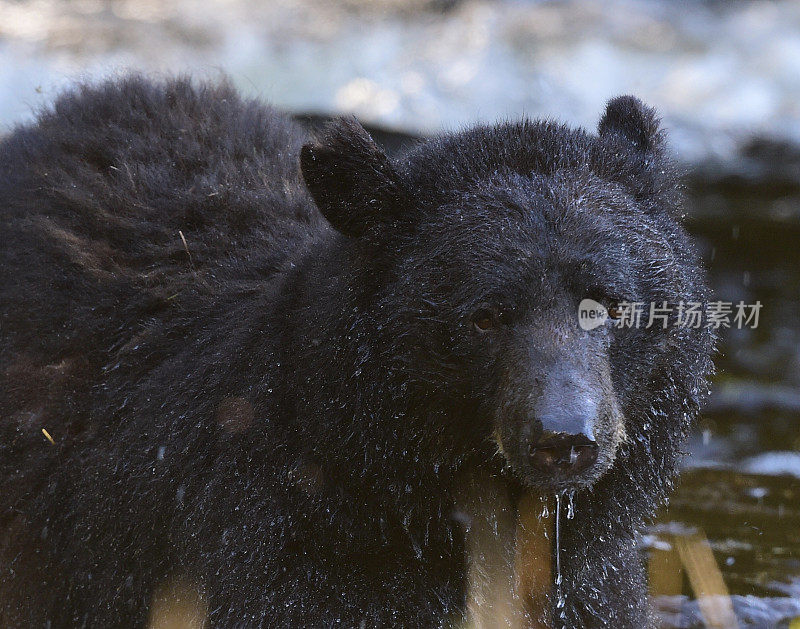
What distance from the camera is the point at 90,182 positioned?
4297 millimetres

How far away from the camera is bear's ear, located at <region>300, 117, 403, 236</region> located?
3.45 meters

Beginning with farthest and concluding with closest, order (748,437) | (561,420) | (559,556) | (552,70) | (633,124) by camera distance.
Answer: (552,70), (748,437), (633,124), (559,556), (561,420)

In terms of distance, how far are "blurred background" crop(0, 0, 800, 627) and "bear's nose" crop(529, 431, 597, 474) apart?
477cm

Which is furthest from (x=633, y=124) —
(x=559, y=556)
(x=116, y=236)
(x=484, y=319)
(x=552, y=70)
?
(x=552, y=70)

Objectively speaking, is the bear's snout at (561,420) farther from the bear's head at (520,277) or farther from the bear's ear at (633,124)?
the bear's ear at (633,124)

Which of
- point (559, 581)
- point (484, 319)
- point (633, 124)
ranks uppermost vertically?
point (633, 124)

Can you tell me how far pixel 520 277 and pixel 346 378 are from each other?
2.01 ft

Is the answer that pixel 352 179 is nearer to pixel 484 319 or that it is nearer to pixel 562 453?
pixel 484 319

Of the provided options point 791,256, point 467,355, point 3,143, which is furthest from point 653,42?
point 467,355

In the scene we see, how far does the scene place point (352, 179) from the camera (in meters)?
3.46

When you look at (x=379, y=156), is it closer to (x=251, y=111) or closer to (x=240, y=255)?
(x=240, y=255)

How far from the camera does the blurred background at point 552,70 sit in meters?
8.60

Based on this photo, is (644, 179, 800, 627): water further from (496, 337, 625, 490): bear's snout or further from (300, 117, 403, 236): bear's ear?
(300, 117, 403, 236): bear's ear

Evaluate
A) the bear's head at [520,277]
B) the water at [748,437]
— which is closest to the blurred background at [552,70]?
the water at [748,437]
